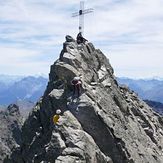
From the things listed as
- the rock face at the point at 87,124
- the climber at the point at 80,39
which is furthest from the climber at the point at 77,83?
the climber at the point at 80,39

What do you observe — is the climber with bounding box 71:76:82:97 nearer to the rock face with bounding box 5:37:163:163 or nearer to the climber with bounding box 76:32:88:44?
the rock face with bounding box 5:37:163:163

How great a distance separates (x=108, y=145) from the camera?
57188 millimetres

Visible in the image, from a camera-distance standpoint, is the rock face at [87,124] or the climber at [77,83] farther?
the climber at [77,83]

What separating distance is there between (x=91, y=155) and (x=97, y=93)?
43.5ft

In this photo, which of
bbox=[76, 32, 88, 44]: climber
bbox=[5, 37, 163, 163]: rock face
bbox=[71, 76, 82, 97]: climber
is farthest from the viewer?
bbox=[76, 32, 88, 44]: climber

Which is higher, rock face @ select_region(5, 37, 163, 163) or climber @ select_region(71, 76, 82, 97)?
climber @ select_region(71, 76, 82, 97)

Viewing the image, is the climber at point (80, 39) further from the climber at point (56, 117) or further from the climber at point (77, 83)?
the climber at point (56, 117)

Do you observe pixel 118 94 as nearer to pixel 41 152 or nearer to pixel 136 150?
pixel 136 150

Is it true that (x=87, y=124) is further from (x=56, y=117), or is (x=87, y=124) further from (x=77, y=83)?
(x=77, y=83)

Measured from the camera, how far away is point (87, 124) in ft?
185

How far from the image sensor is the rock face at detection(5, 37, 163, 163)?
168 feet

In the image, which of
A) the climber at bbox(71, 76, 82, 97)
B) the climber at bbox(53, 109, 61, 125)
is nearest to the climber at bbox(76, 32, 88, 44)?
the climber at bbox(71, 76, 82, 97)

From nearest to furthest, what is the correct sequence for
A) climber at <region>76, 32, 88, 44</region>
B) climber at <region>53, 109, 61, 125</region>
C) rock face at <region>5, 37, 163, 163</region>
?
rock face at <region>5, 37, 163, 163</region> < climber at <region>53, 109, 61, 125</region> < climber at <region>76, 32, 88, 44</region>

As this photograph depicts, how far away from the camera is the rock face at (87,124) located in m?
51.2
